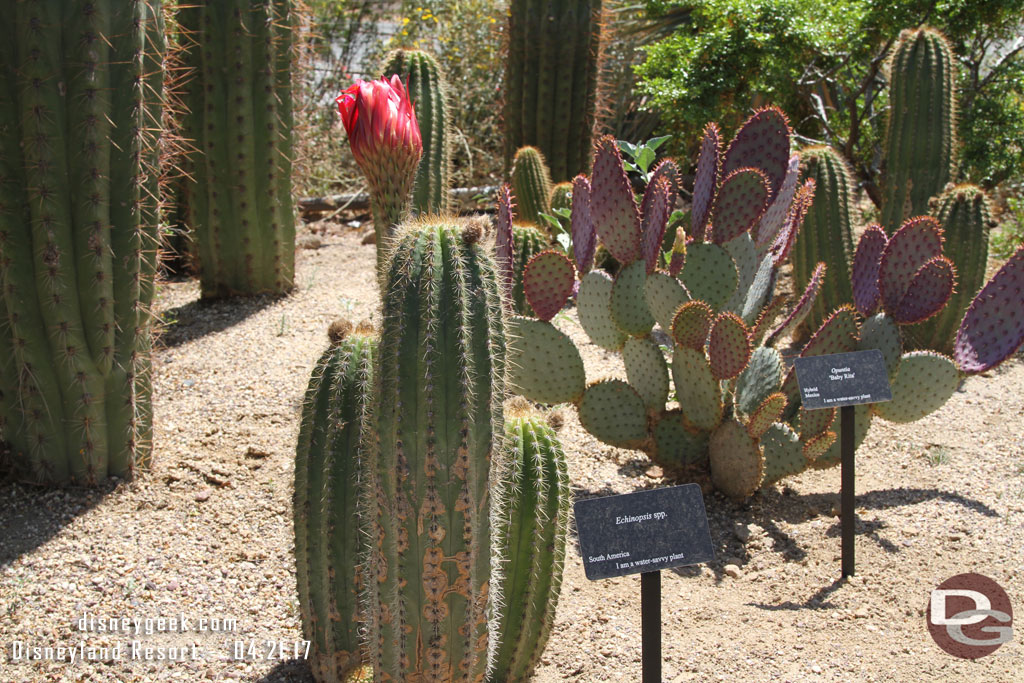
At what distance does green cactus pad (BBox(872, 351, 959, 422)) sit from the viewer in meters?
3.75

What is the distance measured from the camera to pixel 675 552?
220cm

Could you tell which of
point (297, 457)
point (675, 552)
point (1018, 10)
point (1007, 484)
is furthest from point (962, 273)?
point (297, 457)

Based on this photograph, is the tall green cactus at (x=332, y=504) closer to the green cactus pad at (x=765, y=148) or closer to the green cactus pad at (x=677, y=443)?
the green cactus pad at (x=677, y=443)

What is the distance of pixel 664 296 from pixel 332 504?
1.69m

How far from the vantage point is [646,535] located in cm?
220

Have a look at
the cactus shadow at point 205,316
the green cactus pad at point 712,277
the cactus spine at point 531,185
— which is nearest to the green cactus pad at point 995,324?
the green cactus pad at point 712,277

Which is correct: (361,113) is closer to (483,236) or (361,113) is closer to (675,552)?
(483,236)

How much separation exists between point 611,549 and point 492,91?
23.2 ft

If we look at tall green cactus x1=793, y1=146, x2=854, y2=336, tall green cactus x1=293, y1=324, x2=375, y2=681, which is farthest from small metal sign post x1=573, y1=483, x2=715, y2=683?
tall green cactus x1=793, y1=146, x2=854, y2=336

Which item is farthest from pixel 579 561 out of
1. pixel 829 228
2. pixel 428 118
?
pixel 428 118

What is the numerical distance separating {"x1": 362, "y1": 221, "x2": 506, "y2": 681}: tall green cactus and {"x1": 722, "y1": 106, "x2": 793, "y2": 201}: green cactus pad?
7.07 ft

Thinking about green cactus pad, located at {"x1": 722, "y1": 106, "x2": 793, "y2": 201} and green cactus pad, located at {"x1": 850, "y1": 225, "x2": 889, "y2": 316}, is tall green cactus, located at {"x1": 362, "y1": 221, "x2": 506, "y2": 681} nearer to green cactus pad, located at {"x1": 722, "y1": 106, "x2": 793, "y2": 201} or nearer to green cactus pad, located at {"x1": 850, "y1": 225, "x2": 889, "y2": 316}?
green cactus pad, located at {"x1": 722, "y1": 106, "x2": 793, "y2": 201}

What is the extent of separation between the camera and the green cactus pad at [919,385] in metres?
3.75

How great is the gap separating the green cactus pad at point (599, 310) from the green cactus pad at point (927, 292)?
1106 millimetres
